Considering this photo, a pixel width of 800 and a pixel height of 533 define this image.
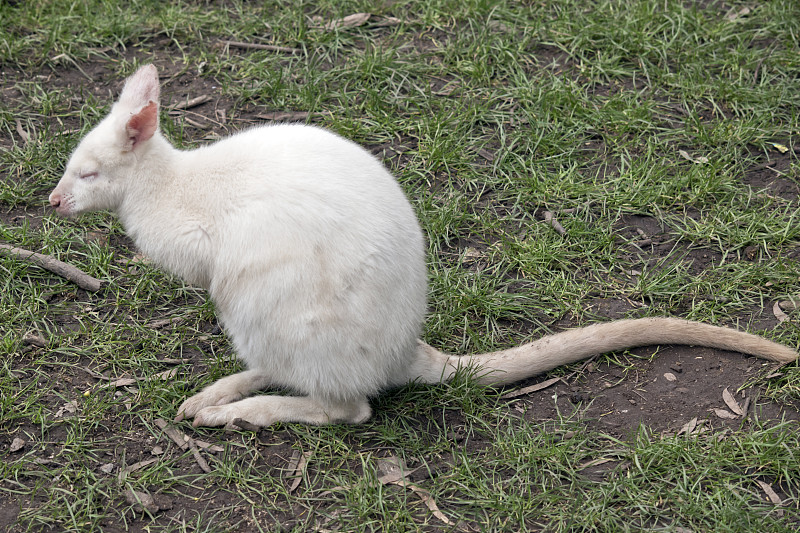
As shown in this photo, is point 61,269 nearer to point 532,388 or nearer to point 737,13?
point 532,388

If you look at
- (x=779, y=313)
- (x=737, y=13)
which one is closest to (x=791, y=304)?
(x=779, y=313)

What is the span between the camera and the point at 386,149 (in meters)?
5.18

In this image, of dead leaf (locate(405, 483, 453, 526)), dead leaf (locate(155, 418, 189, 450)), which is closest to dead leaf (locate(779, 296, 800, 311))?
dead leaf (locate(405, 483, 453, 526))

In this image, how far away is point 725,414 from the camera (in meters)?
3.71

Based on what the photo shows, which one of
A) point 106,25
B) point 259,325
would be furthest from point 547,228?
point 106,25

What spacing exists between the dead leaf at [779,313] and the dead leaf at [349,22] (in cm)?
321

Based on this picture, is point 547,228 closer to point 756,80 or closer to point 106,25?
point 756,80

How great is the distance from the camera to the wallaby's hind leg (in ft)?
12.0

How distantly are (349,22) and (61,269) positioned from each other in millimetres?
2613

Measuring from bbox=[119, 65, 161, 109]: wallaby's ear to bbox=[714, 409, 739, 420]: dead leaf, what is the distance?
2.62 metres

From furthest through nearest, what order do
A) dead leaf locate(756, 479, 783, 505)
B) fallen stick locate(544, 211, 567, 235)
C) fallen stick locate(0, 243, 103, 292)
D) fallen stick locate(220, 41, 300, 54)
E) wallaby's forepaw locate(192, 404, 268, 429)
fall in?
fallen stick locate(220, 41, 300, 54)
fallen stick locate(544, 211, 567, 235)
fallen stick locate(0, 243, 103, 292)
wallaby's forepaw locate(192, 404, 268, 429)
dead leaf locate(756, 479, 783, 505)

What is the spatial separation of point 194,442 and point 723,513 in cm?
205

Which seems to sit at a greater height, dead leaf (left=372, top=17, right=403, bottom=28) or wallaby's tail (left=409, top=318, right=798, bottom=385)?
dead leaf (left=372, top=17, right=403, bottom=28)

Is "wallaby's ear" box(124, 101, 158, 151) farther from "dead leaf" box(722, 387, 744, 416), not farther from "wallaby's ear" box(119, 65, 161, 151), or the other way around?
"dead leaf" box(722, 387, 744, 416)
